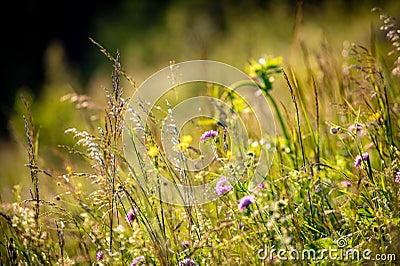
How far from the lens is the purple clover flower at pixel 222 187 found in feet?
4.44

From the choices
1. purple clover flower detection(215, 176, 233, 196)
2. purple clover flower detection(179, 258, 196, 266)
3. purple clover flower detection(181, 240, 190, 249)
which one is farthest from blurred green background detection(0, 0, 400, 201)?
purple clover flower detection(179, 258, 196, 266)

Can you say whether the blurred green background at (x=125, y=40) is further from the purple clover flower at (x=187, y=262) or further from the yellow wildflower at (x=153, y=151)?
the purple clover flower at (x=187, y=262)

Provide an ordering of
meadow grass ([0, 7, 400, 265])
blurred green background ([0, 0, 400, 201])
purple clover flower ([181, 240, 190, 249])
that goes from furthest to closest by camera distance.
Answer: blurred green background ([0, 0, 400, 201])
purple clover flower ([181, 240, 190, 249])
meadow grass ([0, 7, 400, 265])

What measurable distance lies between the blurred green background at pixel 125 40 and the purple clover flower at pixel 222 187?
2.09 ft

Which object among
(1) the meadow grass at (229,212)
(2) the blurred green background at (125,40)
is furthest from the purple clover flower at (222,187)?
(2) the blurred green background at (125,40)

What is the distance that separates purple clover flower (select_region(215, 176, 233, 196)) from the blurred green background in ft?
2.09

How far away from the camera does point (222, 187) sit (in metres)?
1.36

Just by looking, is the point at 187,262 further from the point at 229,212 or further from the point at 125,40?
the point at 125,40

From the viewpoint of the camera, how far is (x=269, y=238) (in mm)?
1227

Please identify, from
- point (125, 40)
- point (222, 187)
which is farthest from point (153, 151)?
point (125, 40)

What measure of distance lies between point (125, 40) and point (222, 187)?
28.9 ft

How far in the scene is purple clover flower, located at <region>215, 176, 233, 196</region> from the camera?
4.44 feet

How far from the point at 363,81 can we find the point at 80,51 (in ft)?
35.5

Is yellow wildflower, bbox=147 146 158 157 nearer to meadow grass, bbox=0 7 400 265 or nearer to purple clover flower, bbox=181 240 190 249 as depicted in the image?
meadow grass, bbox=0 7 400 265
